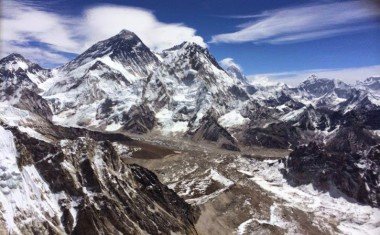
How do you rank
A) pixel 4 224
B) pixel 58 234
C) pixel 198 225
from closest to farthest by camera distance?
pixel 4 224
pixel 58 234
pixel 198 225

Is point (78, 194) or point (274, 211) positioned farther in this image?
point (274, 211)

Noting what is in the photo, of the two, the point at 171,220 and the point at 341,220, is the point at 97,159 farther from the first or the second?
the point at 341,220

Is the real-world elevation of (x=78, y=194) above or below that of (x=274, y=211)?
above

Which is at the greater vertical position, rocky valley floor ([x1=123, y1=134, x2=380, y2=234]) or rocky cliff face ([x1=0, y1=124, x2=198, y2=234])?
rocky cliff face ([x1=0, y1=124, x2=198, y2=234])

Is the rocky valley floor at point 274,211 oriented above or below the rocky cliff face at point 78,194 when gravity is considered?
below

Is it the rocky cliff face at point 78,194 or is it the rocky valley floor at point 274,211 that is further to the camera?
the rocky valley floor at point 274,211

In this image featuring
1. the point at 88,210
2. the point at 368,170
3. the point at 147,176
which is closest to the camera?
the point at 88,210

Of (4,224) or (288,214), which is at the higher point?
(4,224)

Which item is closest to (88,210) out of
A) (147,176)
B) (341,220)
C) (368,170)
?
(147,176)

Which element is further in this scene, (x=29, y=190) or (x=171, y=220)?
(x=171, y=220)

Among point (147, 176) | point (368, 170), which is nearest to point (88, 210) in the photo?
point (147, 176)

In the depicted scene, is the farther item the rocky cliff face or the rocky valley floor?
the rocky valley floor
